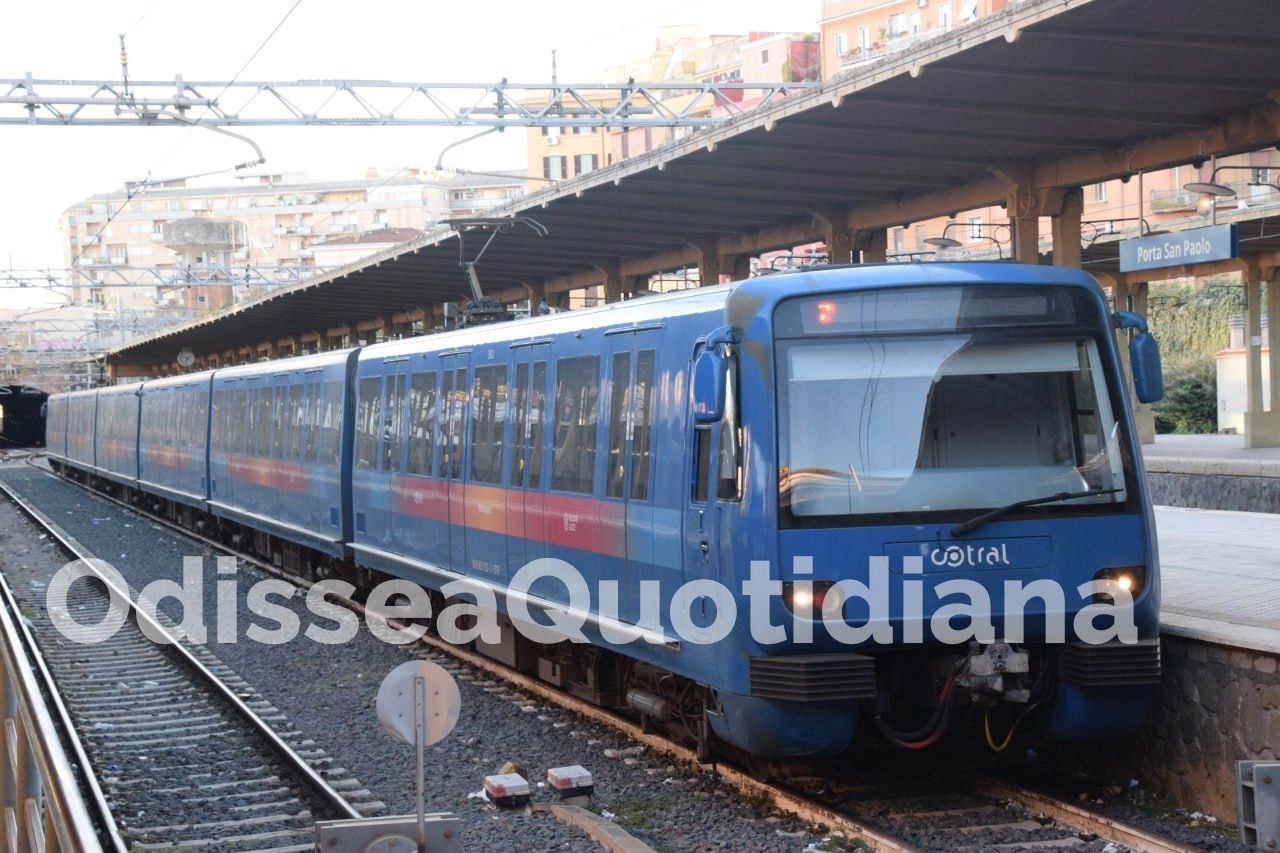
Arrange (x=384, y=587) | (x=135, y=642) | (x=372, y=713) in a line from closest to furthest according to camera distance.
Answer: (x=372, y=713) → (x=135, y=642) → (x=384, y=587)

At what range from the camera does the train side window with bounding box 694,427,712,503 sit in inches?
326

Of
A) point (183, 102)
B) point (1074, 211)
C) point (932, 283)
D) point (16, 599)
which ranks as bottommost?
point (16, 599)

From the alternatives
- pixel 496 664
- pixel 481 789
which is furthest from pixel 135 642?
pixel 481 789

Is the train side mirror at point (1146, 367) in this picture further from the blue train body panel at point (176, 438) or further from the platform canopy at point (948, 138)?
the blue train body panel at point (176, 438)

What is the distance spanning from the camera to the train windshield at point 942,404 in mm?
7863

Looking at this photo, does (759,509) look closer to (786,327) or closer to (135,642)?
(786,327)

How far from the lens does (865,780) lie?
8758 millimetres

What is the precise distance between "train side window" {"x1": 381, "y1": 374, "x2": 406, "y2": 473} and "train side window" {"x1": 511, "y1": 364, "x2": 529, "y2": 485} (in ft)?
10.6

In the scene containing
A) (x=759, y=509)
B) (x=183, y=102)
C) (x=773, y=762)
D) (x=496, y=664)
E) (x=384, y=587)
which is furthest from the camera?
(x=183, y=102)

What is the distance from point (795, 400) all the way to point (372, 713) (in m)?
4.86

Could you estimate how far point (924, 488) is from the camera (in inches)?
310

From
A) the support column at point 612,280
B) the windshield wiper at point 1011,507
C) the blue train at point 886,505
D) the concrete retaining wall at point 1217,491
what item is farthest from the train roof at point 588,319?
the support column at point 612,280

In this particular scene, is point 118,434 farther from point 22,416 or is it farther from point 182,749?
point 22,416

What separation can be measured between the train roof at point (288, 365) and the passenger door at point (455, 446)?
369cm
